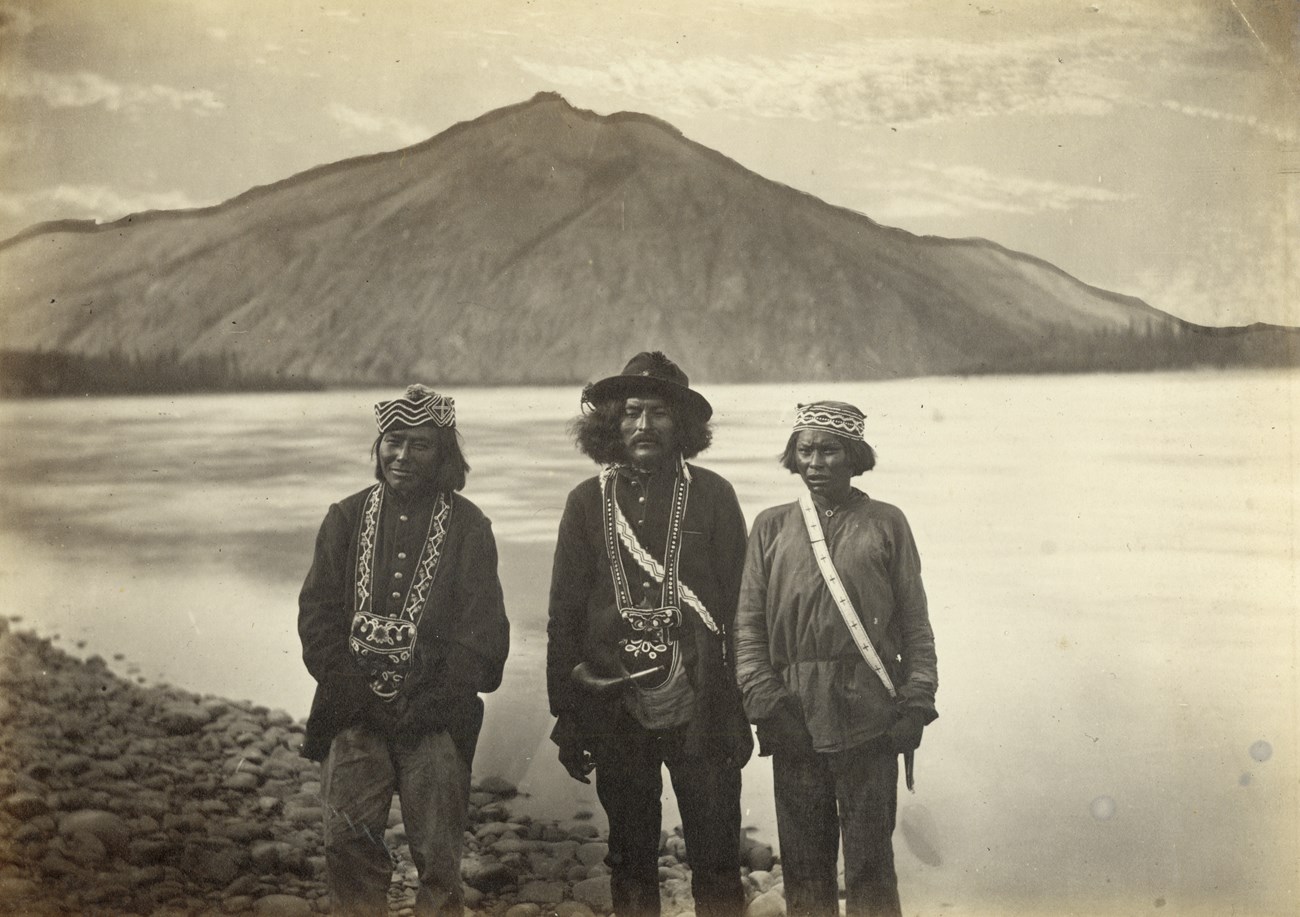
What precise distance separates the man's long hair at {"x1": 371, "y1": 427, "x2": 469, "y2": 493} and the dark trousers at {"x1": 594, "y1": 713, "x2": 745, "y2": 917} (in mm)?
1022

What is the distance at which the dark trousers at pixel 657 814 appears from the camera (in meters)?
4.45

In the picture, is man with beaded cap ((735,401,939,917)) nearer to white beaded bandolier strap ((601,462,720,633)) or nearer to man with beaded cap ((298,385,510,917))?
white beaded bandolier strap ((601,462,720,633))

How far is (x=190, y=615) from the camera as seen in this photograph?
496 cm

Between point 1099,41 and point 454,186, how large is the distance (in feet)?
8.43

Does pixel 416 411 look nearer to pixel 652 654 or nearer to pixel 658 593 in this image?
pixel 658 593

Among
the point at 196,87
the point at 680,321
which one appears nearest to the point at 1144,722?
the point at 680,321

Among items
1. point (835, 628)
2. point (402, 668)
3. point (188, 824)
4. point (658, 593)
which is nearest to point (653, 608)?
point (658, 593)

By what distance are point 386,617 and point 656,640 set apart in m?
0.93

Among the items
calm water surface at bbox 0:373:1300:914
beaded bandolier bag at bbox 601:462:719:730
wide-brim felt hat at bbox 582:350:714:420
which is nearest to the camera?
beaded bandolier bag at bbox 601:462:719:730

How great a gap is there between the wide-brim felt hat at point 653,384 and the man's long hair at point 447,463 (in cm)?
54

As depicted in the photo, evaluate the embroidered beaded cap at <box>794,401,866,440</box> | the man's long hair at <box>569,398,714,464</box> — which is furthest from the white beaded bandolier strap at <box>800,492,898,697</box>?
the man's long hair at <box>569,398,714,464</box>

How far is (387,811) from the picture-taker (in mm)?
4477

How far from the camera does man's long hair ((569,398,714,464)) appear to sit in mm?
4648

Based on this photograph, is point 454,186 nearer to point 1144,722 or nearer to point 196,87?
point 196,87
